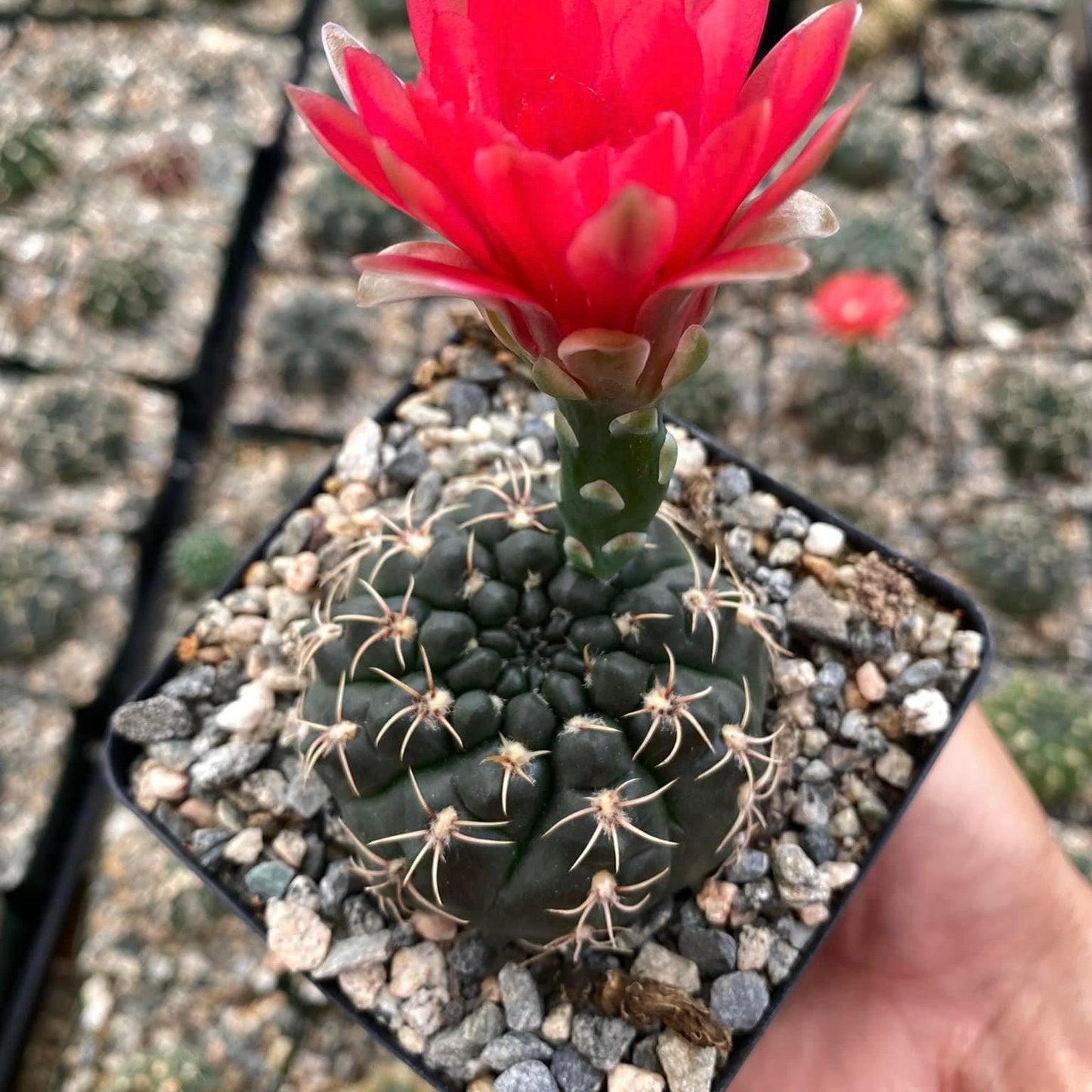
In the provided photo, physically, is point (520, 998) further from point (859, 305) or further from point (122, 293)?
point (122, 293)

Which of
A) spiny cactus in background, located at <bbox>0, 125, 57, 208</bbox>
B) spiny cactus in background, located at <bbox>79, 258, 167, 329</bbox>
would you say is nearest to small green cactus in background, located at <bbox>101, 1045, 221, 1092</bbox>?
spiny cactus in background, located at <bbox>79, 258, 167, 329</bbox>

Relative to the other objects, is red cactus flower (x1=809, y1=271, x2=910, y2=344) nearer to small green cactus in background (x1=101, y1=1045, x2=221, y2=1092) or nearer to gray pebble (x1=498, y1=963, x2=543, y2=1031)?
gray pebble (x1=498, y1=963, x2=543, y2=1031)

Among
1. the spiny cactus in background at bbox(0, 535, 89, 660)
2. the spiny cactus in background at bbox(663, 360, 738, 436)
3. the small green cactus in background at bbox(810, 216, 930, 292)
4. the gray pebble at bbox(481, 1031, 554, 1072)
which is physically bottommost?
the spiny cactus in background at bbox(0, 535, 89, 660)

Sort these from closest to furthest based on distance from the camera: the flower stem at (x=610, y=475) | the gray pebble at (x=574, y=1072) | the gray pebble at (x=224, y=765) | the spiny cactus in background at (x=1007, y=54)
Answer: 1. the flower stem at (x=610, y=475)
2. the gray pebble at (x=574, y=1072)
3. the gray pebble at (x=224, y=765)
4. the spiny cactus in background at (x=1007, y=54)

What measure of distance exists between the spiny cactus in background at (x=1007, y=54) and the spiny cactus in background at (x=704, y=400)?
3.78 feet

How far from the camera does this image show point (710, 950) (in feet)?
2.58

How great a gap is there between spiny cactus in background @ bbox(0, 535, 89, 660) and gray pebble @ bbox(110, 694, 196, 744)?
65 centimetres

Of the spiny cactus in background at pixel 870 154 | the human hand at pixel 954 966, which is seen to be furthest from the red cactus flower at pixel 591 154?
the spiny cactus in background at pixel 870 154

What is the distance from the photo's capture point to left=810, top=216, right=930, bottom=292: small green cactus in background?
1.82 m

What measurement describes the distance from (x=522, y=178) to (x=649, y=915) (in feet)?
2.11

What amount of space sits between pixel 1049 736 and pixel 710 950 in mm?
899

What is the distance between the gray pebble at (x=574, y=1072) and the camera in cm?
Answer: 74

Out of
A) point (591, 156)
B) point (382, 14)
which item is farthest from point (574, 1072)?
point (382, 14)

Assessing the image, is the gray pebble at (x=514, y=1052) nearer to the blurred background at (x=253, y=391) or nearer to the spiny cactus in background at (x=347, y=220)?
the blurred background at (x=253, y=391)
